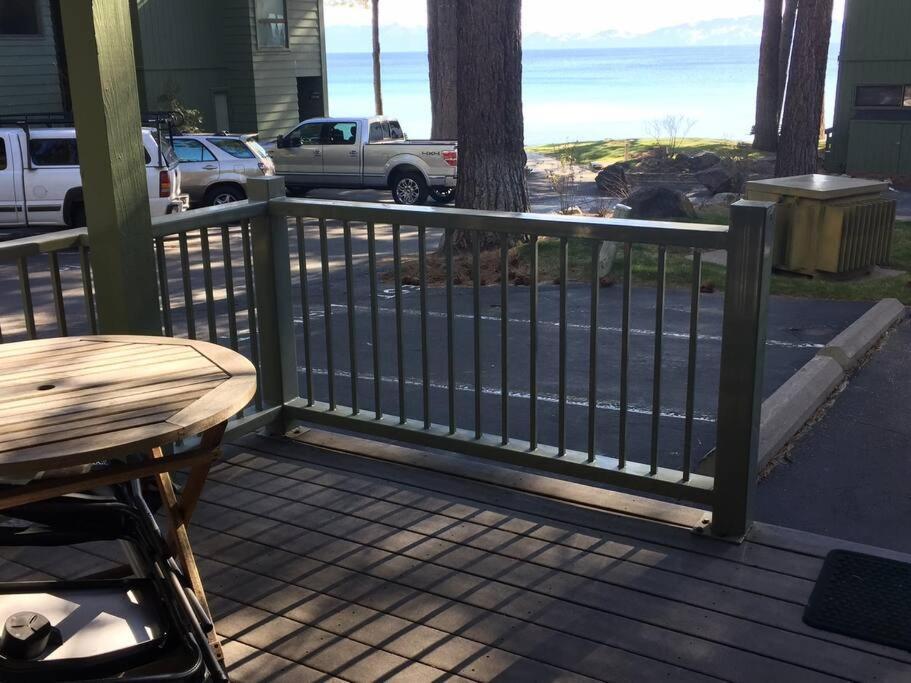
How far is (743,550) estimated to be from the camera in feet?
12.1

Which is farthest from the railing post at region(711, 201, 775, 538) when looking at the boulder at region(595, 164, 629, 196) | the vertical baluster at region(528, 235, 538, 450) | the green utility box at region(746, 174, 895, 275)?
the boulder at region(595, 164, 629, 196)

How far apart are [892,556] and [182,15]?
23.1 meters

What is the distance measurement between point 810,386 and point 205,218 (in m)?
3.97

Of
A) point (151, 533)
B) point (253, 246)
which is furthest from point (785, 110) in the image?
point (151, 533)

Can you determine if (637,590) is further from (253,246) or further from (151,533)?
(253,246)

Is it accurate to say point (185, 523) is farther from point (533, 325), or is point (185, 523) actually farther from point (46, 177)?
point (46, 177)

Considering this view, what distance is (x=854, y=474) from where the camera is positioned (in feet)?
16.8

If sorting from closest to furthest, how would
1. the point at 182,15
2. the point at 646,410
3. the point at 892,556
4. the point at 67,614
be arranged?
the point at 67,614 → the point at 892,556 → the point at 646,410 → the point at 182,15

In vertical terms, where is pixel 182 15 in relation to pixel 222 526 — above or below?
above

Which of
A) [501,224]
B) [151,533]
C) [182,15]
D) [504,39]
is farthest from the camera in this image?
[182,15]

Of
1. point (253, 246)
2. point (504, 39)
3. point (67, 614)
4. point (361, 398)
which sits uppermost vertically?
point (504, 39)

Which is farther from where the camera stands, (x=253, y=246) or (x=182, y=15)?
(x=182, y=15)

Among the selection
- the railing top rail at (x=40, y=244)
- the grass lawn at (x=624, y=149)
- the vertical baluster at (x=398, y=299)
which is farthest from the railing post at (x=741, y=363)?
the grass lawn at (x=624, y=149)

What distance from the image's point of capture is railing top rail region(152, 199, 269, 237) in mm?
4211
